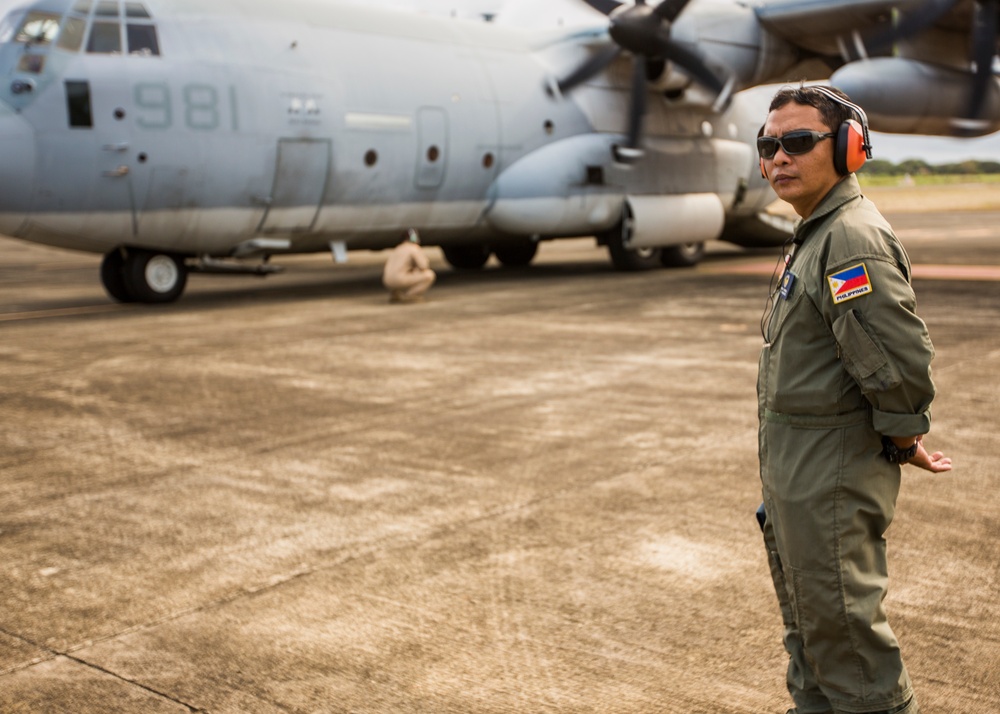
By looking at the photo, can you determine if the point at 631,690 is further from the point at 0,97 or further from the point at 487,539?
the point at 0,97

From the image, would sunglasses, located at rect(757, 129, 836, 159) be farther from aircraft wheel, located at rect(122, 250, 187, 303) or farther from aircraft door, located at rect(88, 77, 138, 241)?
aircraft wheel, located at rect(122, 250, 187, 303)

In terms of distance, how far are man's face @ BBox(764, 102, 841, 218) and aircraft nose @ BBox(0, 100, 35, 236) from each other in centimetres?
1147

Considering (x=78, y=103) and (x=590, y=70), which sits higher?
(x=590, y=70)

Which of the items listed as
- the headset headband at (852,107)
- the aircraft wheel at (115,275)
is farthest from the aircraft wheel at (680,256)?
the headset headband at (852,107)

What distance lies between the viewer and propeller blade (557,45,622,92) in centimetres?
1769

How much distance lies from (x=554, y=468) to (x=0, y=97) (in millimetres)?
9399

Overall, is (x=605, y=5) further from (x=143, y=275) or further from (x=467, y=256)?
(x=143, y=275)

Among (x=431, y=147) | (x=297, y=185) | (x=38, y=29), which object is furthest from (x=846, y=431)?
(x=431, y=147)

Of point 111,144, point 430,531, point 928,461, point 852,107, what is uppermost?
point 111,144

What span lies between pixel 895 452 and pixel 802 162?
0.76m

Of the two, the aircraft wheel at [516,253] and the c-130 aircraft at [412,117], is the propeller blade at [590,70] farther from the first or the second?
the aircraft wheel at [516,253]

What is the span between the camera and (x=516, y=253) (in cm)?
2061

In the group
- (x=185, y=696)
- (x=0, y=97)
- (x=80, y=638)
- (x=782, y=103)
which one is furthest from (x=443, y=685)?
(x=0, y=97)

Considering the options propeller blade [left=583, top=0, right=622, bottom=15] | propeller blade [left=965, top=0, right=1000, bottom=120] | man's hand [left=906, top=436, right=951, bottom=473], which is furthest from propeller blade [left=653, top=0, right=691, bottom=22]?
man's hand [left=906, top=436, right=951, bottom=473]
